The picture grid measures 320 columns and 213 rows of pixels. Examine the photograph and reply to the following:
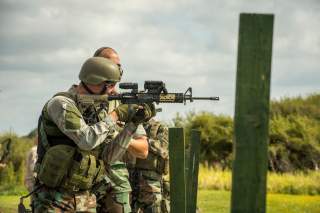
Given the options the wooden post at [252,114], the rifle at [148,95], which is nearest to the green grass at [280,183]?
the rifle at [148,95]

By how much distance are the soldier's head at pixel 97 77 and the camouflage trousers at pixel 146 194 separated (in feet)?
12.8

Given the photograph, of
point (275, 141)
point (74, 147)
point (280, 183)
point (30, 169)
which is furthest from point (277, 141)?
point (74, 147)

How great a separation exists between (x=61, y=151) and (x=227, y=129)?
95.0 ft

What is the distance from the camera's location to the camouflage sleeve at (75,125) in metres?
7.38

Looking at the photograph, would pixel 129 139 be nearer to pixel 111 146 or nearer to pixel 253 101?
pixel 111 146

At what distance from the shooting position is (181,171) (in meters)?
8.12

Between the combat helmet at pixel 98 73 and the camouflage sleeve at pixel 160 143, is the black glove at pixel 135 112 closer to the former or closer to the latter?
the combat helmet at pixel 98 73

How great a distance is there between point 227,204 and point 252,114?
54.7 ft

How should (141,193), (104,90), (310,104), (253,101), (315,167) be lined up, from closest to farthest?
(253,101) → (104,90) → (141,193) → (315,167) → (310,104)

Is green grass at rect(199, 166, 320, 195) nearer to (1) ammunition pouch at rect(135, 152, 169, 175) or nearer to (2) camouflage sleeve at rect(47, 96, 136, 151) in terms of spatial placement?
(1) ammunition pouch at rect(135, 152, 169, 175)

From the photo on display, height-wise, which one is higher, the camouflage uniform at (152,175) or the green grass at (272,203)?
the camouflage uniform at (152,175)

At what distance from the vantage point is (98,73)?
796 centimetres

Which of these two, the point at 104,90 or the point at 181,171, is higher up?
the point at 104,90

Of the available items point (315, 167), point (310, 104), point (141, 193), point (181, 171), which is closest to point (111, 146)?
point (181, 171)
